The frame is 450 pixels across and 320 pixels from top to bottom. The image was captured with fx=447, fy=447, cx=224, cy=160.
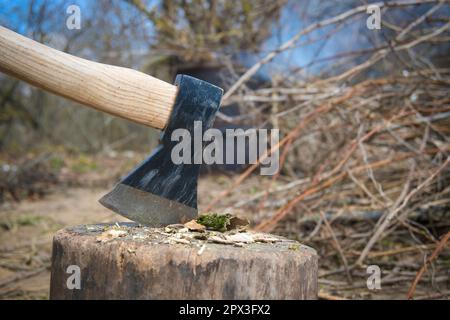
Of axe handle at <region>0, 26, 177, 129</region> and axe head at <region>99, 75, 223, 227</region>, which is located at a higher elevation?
axe handle at <region>0, 26, 177, 129</region>

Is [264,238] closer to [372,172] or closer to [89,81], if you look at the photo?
[89,81]

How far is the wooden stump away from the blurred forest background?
0.79 m

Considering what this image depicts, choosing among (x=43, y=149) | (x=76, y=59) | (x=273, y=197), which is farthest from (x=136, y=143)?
(x=76, y=59)

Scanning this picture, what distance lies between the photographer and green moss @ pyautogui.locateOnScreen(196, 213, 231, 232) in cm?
173

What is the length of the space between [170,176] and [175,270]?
0.43m

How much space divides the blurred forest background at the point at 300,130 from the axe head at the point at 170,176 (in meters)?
0.91

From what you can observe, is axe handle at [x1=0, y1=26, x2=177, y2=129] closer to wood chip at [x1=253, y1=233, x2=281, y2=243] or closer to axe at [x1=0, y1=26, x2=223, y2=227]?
axe at [x1=0, y1=26, x2=223, y2=227]

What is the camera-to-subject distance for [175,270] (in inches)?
53.5

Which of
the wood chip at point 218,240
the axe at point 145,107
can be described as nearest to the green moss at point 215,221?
the axe at point 145,107

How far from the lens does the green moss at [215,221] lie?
5.68ft
